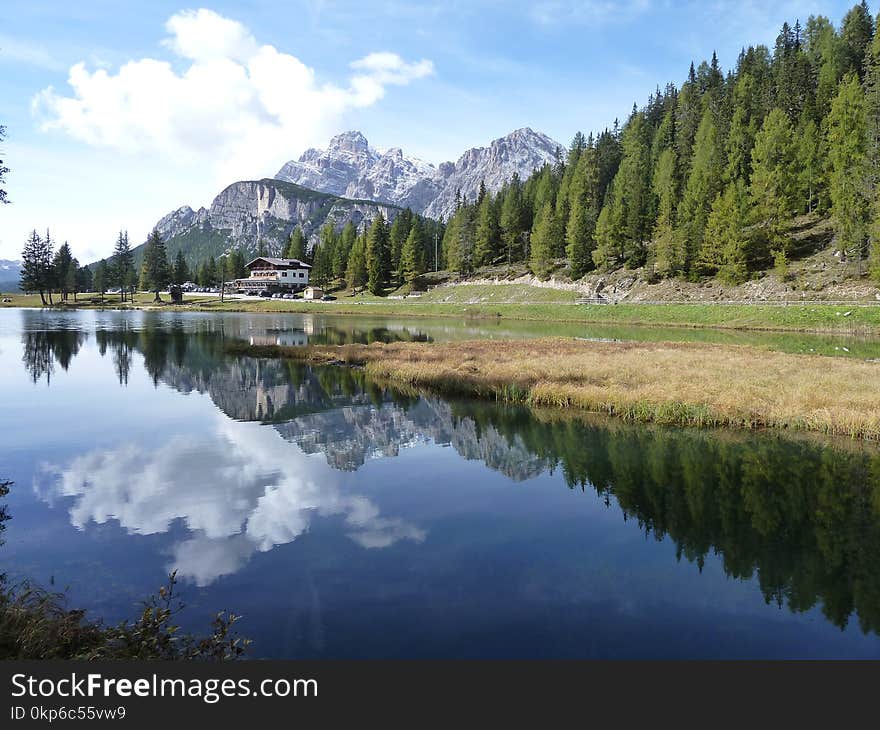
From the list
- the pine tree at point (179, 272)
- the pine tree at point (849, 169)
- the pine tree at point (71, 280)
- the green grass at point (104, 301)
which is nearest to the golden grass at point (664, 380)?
the pine tree at point (849, 169)

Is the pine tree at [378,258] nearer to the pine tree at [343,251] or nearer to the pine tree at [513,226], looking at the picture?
the pine tree at [343,251]

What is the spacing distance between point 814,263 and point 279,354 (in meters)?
75.6

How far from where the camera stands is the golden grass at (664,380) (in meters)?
23.8

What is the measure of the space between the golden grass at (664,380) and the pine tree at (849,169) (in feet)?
150

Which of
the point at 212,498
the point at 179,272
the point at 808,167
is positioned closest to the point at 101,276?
the point at 179,272

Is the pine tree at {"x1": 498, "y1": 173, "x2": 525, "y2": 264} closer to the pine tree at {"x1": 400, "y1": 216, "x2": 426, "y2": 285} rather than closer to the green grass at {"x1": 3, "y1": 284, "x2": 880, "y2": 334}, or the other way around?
the green grass at {"x1": 3, "y1": 284, "x2": 880, "y2": 334}

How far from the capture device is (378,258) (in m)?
146

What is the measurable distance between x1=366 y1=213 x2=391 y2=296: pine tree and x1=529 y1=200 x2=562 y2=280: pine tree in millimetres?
41674

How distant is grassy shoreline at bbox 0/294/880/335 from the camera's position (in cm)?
6150

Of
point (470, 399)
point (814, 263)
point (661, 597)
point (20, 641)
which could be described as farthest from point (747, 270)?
point (20, 641)

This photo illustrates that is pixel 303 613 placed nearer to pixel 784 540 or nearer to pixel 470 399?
pixel 784 540

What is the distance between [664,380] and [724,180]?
89.0 metres

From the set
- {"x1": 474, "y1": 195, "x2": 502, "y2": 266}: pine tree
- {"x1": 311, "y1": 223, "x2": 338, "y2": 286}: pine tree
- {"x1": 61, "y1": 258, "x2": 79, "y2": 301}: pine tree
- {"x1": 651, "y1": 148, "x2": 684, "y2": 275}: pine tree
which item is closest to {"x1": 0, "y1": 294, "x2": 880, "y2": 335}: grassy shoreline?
{"x1": 61, "y1": 258, "x2": 79, "y2": 301}: pine tree

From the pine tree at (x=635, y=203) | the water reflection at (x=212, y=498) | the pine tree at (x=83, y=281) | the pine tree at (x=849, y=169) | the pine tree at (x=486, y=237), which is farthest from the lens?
the pine tree at (x=83, y=281)
